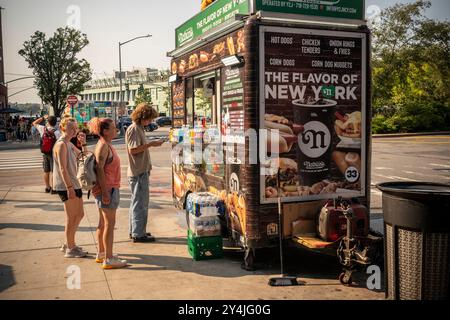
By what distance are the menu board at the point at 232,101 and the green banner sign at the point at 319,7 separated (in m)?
0.80

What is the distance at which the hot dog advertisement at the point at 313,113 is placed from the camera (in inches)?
201

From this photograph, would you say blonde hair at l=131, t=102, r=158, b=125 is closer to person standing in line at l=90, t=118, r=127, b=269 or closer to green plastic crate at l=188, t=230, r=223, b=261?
person standing in line at l=90, t=118, r=127, b=269

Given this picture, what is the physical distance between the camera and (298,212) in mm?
5332

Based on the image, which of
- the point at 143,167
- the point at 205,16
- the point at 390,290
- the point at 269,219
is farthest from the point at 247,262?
the point at 205,16

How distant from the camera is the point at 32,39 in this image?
125 ft

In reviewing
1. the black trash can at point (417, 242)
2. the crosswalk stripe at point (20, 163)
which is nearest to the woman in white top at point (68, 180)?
the black trash can at point (417, 242)

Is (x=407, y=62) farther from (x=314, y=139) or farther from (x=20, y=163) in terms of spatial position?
(x=314, y=139)

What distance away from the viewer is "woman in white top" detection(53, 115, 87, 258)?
5566mm

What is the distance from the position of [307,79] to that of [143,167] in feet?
8.87

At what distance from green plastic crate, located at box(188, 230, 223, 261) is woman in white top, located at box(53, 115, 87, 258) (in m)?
1.50

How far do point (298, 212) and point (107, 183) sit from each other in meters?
2.35

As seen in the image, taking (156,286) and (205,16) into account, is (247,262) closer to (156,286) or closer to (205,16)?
(156,286)

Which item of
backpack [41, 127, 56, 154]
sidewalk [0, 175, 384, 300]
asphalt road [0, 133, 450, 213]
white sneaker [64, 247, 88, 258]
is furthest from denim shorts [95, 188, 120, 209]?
asphalt road [0, 133, 450, 213]

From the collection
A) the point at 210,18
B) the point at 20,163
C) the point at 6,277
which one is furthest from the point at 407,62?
the point at 6,277
